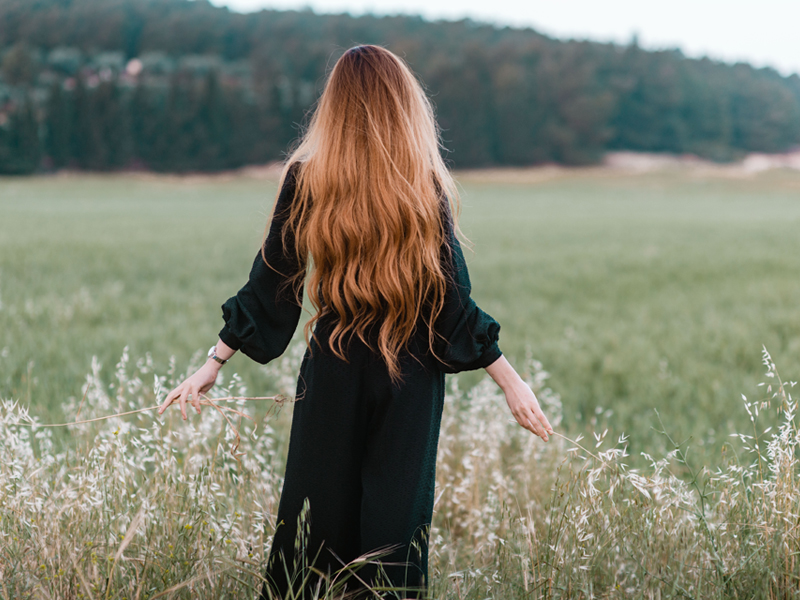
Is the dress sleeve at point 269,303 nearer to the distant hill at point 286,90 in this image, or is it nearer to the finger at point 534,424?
the finger at point 534,424

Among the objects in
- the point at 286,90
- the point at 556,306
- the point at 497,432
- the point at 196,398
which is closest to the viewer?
the point at 196,398

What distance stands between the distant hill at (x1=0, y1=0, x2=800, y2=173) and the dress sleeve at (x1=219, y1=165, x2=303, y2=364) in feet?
200

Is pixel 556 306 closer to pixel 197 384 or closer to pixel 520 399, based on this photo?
pixel 520 399

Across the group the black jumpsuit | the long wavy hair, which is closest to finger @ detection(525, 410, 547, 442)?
the black jumpsuit

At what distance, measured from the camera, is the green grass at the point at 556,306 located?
5.35 meters

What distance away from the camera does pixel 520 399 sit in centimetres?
208

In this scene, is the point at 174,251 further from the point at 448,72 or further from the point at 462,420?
the point at 448,72

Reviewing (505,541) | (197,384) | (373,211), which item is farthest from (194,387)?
(505,541)

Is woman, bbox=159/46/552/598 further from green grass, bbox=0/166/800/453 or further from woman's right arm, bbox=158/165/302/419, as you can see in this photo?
green grass, bbox=0/166/800/453

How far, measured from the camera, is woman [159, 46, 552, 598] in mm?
2086

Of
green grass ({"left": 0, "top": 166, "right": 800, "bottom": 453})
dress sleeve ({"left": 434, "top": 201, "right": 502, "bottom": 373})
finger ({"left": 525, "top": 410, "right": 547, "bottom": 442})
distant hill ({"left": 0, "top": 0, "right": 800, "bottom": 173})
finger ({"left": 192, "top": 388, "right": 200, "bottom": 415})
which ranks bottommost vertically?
green grass ({"left": 0, "top": 166, "right": 800, "bottom": 453})

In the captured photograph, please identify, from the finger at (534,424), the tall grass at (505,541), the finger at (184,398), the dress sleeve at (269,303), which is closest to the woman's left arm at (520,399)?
the finger at (534,424)

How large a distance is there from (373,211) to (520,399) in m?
0.78

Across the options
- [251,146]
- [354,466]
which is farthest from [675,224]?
[251,146]
